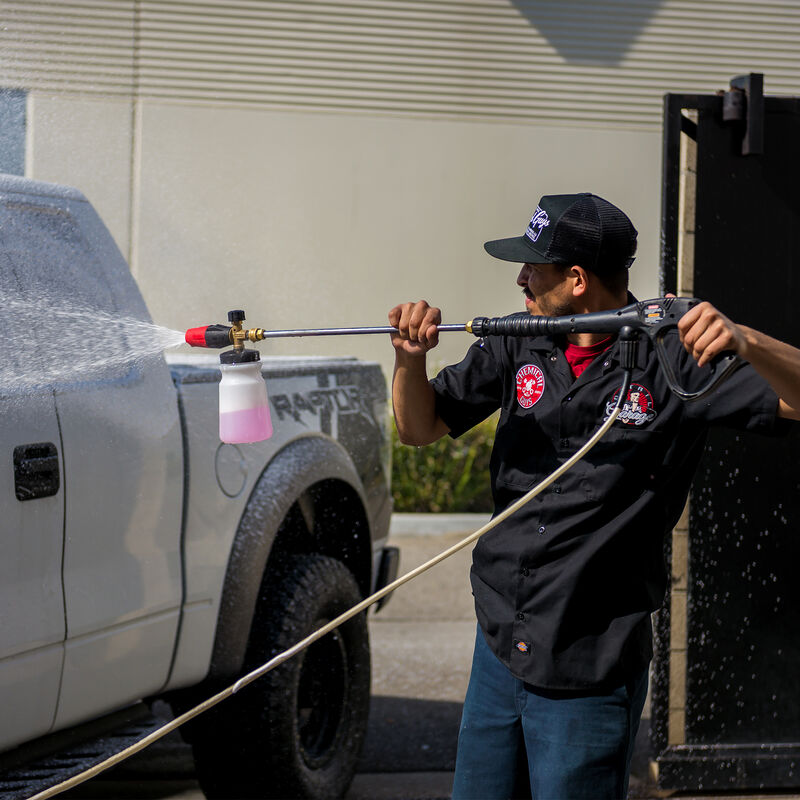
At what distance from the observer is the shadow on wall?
10227 millimetres

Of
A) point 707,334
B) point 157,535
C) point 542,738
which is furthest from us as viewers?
point 157,535

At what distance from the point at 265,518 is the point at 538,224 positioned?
159 centimetres

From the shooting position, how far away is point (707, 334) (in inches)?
84.7

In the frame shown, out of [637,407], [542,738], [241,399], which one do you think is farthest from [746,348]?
[241,399]

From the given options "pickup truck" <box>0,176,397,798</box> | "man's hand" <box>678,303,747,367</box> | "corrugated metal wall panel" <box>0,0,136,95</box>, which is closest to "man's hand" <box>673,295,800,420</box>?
"man's hand" <box>678,303,747,367</box>

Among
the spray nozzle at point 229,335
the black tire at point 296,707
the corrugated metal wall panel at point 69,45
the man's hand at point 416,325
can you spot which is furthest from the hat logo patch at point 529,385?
the corrugated metal wall panel at point 69,45

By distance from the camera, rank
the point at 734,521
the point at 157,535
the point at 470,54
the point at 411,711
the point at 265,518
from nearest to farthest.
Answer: the point at 157,535, the point at 265,518, the point at 734,521, the point at 411,711, the point at 470,54

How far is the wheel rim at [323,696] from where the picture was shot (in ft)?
13.5

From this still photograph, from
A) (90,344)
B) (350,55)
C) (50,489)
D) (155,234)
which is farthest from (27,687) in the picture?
(350,55)

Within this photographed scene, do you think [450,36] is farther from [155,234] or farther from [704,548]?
[704,548]

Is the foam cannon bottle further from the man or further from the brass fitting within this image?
the man

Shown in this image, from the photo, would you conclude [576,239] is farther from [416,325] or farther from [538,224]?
[416,325]

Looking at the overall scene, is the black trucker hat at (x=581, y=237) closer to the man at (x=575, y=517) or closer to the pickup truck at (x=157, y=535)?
the man at (x=575, y=517)

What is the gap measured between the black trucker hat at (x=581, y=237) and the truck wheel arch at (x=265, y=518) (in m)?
1.52
